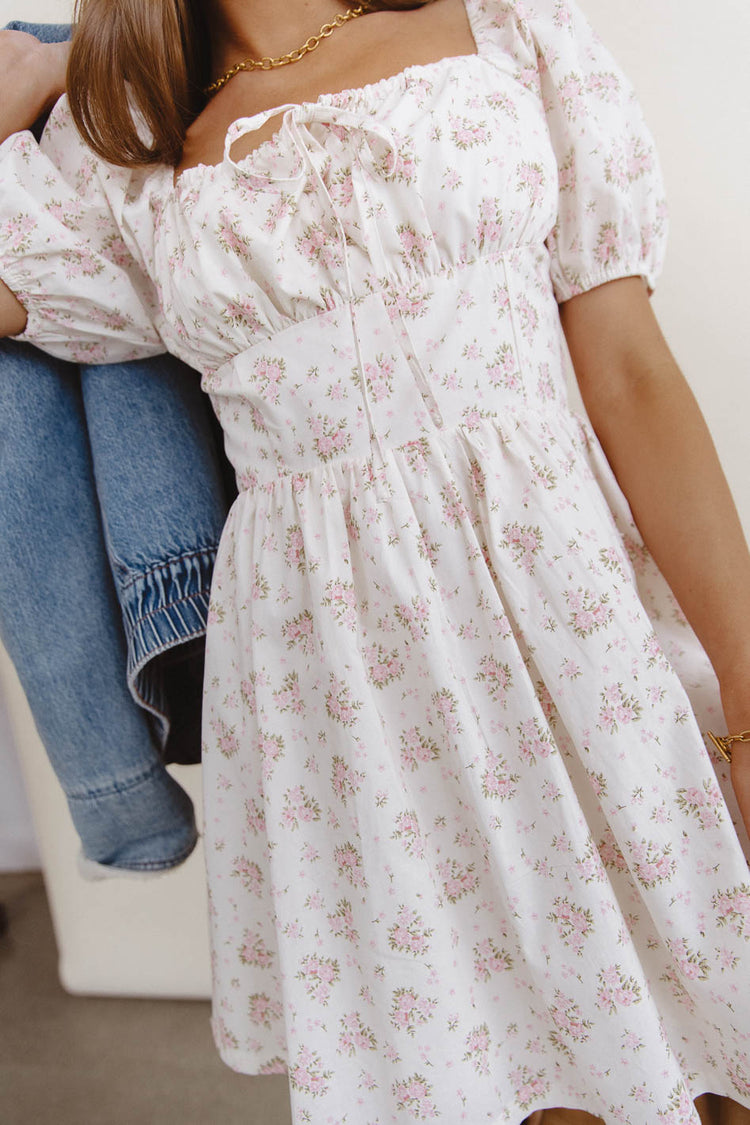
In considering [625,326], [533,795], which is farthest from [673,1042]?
[625,326]

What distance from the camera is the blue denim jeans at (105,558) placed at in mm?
810

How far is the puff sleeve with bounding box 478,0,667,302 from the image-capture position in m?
0.71

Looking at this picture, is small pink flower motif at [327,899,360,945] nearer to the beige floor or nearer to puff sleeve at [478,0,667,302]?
puff sleeve at [478,0,667,302]

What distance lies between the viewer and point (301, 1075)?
0.66m

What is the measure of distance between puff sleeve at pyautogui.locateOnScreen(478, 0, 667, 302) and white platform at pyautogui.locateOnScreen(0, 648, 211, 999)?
3.02 feet

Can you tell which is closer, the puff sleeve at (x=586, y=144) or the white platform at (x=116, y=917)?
the puff sleeve at (x=586, y=144)

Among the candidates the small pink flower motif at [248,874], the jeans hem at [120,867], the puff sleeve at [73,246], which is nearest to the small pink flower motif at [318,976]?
the small pink flower motif at [248,874]

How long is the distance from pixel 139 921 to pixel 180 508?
86cm

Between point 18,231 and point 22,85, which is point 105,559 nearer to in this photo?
point 18,231

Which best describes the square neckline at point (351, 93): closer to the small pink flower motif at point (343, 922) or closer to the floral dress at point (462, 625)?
the floral dress at point (462, 625)

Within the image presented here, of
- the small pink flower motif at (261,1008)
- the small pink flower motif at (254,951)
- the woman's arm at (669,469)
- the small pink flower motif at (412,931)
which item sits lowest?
the small pink flower motif at (261,1008)

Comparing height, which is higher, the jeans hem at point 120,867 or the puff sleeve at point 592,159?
the puff sleeve at point 592,159

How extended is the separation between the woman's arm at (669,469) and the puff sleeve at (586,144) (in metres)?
0.03

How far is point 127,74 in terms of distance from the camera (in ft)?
2.57
